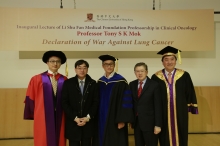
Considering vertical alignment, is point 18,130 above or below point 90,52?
below

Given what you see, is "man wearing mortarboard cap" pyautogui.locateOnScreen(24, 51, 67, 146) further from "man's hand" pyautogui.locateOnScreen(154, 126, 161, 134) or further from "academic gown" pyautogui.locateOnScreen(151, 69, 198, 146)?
"academic gown" pyautogui.locateOnScreen(151, 69, 198, 146)

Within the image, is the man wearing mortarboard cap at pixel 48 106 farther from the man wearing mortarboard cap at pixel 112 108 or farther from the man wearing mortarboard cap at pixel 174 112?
the man wearing mortarboard cap at pixel 174 112

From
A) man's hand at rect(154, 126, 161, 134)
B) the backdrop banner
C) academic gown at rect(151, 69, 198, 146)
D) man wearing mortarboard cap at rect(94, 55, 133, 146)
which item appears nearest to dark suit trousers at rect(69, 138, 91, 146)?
man wearing mortarboard cap at rect(94, 55, 133, 146)

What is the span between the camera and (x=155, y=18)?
4230 millimetres

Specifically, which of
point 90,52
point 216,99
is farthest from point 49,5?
point 216,99

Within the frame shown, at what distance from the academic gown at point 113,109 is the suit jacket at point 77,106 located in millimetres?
134

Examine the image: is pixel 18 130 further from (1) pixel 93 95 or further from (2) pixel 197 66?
(2) pixel 197 66

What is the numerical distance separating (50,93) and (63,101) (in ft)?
0.72

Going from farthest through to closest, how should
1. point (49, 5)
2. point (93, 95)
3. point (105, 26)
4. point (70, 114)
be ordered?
point (49, 5) < point (105, 26) < point (93, 95) < point (70, 114)

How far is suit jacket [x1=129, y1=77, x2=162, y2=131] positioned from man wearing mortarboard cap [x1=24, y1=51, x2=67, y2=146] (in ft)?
3.51

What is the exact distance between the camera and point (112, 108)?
8.87ft

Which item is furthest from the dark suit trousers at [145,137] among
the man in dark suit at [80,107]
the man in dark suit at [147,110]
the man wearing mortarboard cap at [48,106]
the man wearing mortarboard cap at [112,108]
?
the man wearing mortarboard cap at [48,106]

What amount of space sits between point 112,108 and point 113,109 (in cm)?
2

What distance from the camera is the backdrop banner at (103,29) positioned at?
13.1ft
